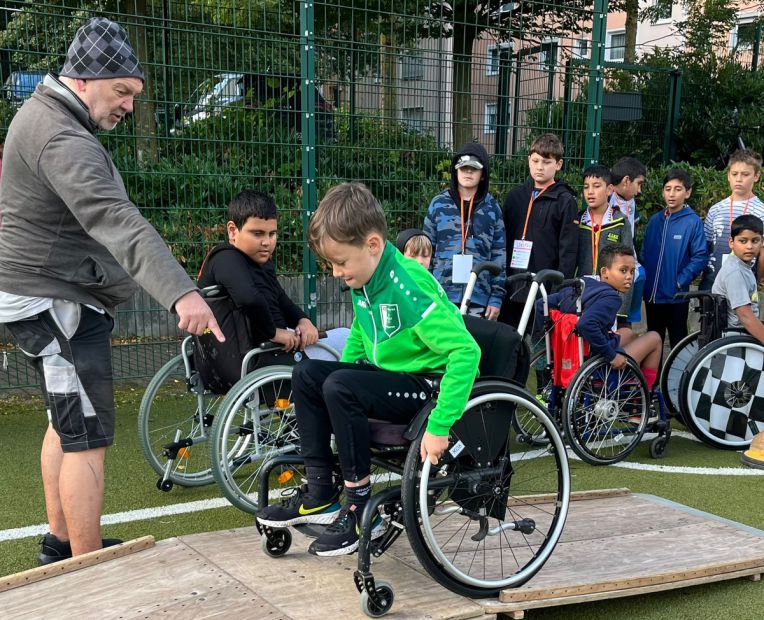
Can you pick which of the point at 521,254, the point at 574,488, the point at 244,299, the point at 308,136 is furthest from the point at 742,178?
the point at 244,299

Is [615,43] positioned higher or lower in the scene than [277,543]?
higher

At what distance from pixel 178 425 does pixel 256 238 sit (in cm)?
134

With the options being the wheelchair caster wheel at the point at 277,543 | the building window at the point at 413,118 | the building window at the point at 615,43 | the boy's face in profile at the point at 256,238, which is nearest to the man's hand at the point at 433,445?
the wheelchair caster wheel at the point at 277,543

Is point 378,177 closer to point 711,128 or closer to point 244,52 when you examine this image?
point 244,52

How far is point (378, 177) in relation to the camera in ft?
20.2

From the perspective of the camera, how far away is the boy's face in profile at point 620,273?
4.82 metres

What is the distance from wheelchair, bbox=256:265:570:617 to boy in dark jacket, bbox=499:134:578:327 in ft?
7.39

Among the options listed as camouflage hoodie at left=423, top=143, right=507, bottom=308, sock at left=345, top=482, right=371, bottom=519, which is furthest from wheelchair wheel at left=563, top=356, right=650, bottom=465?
sock at left=345, top=482, right=371, bottom=519

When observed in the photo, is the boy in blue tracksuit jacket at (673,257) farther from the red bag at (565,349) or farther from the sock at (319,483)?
the sock at (319,483)

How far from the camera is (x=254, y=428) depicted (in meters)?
3.69

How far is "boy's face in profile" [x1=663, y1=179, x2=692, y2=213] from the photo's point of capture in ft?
18.8

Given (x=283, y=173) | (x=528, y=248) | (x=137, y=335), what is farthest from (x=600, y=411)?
(x=137, y=335)

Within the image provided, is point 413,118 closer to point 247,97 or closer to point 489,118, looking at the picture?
point 489,118

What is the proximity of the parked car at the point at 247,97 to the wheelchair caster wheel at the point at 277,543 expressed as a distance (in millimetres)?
3425
